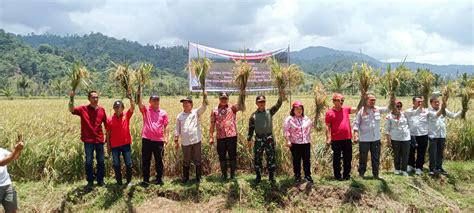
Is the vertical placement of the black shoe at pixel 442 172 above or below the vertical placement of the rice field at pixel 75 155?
below

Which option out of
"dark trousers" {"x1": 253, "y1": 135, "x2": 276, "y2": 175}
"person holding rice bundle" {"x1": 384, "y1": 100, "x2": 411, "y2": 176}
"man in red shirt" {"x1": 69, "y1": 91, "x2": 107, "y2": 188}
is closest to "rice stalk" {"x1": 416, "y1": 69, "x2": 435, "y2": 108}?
"person holding rice bundle" {"x1": 384, "y1": 100, "x2": 411, "y2": 176}

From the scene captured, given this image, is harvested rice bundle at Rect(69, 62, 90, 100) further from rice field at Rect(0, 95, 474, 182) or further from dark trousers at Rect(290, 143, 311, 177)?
dark trousers at Rect(290, 143, 311, 177)

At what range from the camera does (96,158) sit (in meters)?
6.81

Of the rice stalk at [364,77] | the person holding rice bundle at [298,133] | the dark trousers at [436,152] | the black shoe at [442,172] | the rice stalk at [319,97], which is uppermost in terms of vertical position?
the rice stalk at [364,77]

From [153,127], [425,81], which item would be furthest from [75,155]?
[425,81]

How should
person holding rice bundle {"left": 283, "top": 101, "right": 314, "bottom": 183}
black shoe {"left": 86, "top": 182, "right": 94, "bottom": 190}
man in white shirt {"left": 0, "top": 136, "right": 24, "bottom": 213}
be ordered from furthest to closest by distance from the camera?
black shoe {"left": 86, "top": 182, "right": 94, "bottom": 190} → person holding rice bundle {"left": 283, "top": 101, "right": 314, "bottom": 183} → man in white shirt {"left": 0, "top": 136, "right": 24, "bottom": 213}

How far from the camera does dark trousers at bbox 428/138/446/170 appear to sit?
7.70m

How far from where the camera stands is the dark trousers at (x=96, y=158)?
6562 millimetres

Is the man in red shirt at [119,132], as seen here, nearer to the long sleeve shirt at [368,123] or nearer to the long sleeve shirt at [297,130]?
the long sleeve shirt at [297,130]

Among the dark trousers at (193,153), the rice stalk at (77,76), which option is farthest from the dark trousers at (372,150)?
the rice stalk at (77,76)

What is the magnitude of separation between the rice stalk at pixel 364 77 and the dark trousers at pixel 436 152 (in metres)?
2.19

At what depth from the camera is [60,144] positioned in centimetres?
734

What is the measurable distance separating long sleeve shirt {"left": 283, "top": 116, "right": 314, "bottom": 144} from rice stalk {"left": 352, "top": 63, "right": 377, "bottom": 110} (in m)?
1.10

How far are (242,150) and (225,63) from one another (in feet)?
7.93
